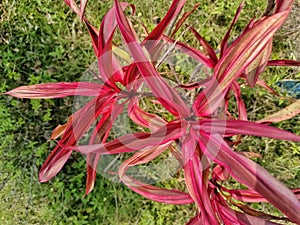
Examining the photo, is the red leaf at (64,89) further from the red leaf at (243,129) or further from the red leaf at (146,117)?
the red leaf at (243,129)

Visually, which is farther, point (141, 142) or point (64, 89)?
point (64, 89)

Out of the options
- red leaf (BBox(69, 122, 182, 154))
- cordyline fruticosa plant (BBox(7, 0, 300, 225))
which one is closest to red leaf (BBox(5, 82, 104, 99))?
cordyline fruticosa plant (BBox(7, 0, 300, 225))

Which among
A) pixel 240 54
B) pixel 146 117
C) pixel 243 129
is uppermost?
pixel 240 54

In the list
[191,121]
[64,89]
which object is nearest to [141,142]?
[191,121]

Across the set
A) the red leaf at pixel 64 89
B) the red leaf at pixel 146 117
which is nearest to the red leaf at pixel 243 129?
the red leaf at pixel 146 117

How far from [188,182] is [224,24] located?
1148 millimetres

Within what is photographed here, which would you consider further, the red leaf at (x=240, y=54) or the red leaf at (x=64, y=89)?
the red leaf at (x=64, y=89)

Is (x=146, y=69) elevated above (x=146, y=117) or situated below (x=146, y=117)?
above

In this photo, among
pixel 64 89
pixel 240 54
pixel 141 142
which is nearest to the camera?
pixel 240 54

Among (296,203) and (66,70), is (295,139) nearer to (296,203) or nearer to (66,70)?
(296,203)

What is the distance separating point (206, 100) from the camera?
78 cm

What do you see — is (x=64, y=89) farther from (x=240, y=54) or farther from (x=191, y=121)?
(x=240, y=54)

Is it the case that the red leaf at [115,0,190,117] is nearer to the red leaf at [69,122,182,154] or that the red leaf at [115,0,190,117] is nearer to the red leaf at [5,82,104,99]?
the red leaf at [69,122,182,154]

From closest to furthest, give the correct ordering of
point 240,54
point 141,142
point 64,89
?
1. point 240,54
2. point 141,142
3. point 64,89
